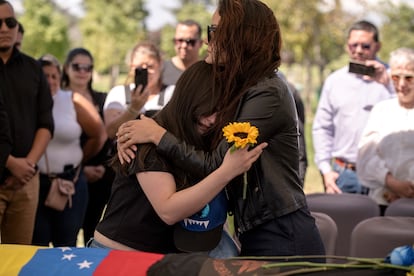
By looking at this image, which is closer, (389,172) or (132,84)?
(389,172)

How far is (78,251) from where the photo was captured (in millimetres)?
2543

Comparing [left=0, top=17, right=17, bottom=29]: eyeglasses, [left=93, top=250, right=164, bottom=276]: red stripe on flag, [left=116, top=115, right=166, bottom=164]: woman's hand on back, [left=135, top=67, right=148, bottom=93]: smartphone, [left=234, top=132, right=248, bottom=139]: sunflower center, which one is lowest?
[left=93, top=250, right=164, bottom=276]: red stripe on flag

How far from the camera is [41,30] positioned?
47625 millimetres

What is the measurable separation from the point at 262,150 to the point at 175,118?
307 millimetres

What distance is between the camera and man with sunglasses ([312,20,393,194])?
20.5 ft

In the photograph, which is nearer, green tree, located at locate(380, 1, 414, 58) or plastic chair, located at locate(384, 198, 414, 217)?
plastic chair, located at locate(384, 198, 414, 217)

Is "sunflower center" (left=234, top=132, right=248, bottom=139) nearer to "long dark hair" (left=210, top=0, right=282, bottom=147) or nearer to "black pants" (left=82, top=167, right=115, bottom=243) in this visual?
"long dark hair" (left=210, top=0, right=282, bottom=147)

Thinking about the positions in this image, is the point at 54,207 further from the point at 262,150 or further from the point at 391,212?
the point at 262,150

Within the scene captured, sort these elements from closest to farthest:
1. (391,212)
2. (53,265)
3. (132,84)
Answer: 1. (53,265)
2. (391,212)
3. (132,84)

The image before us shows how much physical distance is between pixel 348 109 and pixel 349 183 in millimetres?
616

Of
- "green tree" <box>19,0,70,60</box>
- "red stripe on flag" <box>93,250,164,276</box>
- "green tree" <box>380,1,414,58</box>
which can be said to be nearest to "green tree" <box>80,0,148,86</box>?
"green tree" <box>19,0,70,60</box>

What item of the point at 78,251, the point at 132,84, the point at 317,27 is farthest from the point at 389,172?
the point at 317,27

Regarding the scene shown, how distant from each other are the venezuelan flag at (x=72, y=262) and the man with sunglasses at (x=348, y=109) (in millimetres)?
3822

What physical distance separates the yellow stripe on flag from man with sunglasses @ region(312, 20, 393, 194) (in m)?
3.87
